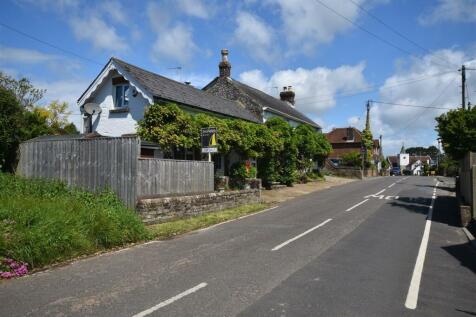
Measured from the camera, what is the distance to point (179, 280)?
682cm

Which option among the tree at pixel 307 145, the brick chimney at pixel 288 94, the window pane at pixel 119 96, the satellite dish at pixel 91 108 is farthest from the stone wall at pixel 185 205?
the brick chimney at pixel 288 94

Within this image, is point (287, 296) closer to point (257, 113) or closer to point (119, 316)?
point (119, 316)

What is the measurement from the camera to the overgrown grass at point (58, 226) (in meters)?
7.79

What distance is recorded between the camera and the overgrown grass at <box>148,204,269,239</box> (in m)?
11.7

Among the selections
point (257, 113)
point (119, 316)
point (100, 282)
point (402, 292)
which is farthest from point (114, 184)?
point (257, 113)

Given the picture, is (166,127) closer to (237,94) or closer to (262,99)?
(237,94)

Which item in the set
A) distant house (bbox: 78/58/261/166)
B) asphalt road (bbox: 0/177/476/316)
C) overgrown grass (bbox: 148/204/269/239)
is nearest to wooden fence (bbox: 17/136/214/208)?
overgrown grass (bbox: 148/204/269/239)

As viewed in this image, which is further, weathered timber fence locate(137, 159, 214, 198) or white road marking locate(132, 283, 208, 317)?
weathered timber fence locate(137, 159, 214, 198)

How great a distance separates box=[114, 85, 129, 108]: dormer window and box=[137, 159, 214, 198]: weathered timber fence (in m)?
8.08

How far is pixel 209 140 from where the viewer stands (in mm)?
17734

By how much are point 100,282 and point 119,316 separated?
1.73 metres

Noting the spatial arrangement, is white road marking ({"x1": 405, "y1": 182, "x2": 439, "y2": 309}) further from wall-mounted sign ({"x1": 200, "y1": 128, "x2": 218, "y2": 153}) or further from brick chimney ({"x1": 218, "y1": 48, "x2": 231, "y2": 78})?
brick chimney ({"x1": 218, "y1": 48, "x2": 231, "y2": 78})

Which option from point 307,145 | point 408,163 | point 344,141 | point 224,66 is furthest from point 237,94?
point 408,163

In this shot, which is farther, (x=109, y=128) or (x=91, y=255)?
(x=109, y=128)
